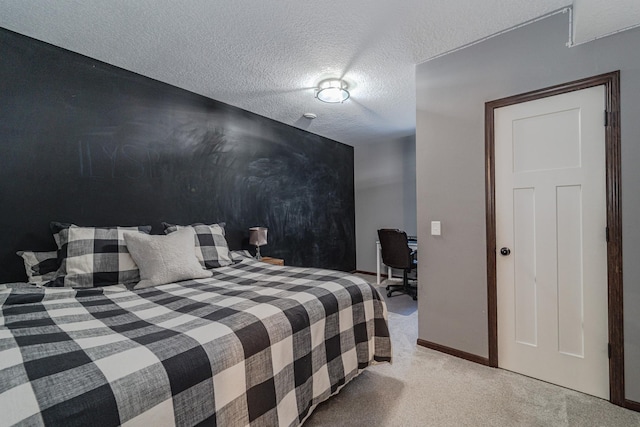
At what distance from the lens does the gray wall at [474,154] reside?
160 cm

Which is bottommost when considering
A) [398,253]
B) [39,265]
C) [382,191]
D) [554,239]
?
[398,253]

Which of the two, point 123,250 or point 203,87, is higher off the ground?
point 203,87

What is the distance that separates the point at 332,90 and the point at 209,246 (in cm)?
191

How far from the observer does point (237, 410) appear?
1.04 meters

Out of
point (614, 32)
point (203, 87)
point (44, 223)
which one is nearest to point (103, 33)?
point (203, 87)

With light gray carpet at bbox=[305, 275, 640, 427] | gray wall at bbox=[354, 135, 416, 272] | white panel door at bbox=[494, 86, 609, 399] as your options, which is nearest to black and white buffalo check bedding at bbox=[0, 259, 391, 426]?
light gray carpet at bbox=[305, 275, 640, 427]

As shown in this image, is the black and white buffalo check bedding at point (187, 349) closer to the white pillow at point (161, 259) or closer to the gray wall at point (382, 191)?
the white pillow at point (161, 259)

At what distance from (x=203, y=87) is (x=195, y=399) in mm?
2807

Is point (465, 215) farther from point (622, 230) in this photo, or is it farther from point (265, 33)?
point (265, 33)

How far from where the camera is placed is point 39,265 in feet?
6.08

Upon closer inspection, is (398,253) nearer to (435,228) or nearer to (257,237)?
(435,228)

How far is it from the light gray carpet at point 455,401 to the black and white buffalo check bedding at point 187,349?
186mm

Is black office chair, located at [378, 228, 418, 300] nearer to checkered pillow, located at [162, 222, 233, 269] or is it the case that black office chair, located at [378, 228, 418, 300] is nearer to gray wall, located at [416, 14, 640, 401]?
gray wall, located at [416, 14, 640, 401]

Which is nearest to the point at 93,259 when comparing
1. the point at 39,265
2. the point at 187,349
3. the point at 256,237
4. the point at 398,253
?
the point at 39,265
